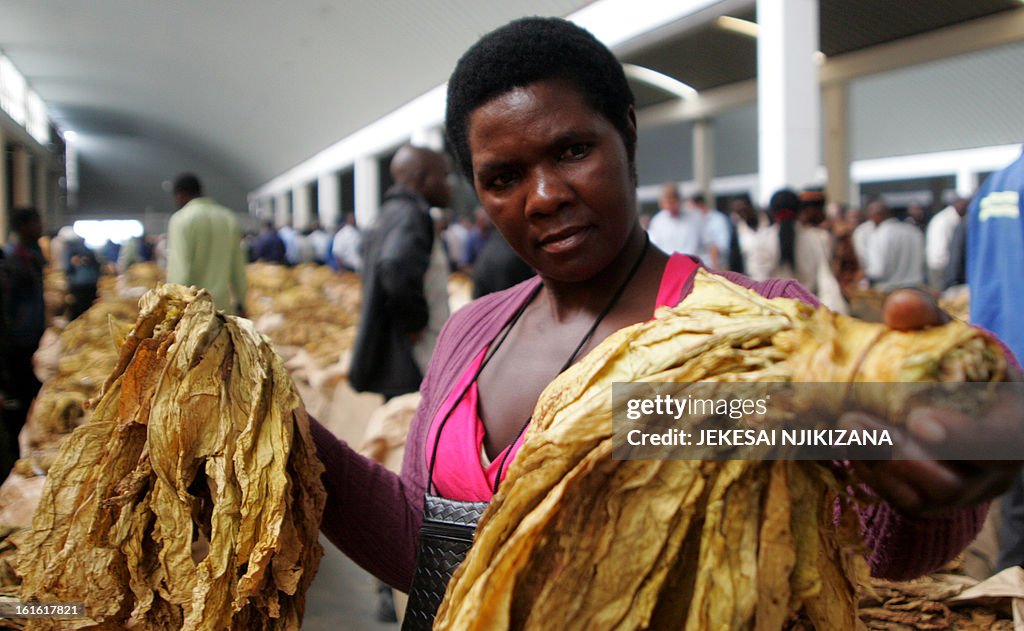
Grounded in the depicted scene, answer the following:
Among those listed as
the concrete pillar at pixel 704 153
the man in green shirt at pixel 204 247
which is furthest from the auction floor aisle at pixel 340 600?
the concrete pillar at pixel 704 153

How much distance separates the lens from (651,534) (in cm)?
68

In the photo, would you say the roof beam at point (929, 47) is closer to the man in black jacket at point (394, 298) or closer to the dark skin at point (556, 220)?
the man in black jacket at point (394, 298)

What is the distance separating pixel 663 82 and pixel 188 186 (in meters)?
12.6

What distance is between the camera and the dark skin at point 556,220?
3.64ft

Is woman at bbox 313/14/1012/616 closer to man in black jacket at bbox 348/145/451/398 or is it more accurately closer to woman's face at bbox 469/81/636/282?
woman's face at bbox 469/81/636/282

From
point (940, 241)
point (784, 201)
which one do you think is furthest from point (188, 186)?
point (940, 241)

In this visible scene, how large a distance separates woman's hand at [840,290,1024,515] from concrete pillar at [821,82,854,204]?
13741mm

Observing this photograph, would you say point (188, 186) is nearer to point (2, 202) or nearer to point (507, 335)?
point (507, 335)

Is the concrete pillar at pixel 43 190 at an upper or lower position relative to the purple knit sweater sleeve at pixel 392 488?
upper

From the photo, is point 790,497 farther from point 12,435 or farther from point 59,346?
point 59,346

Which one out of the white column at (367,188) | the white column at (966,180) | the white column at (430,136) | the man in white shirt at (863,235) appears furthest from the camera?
the white column at (367,188)

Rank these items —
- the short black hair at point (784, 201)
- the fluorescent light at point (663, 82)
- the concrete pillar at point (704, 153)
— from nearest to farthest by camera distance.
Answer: the short black hair at point (784, 201), the fluorescent light at point (663, 82), the concrete pillar at point (704, 153)

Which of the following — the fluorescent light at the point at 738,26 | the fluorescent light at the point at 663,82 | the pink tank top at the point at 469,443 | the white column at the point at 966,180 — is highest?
the fluorescent light at the point at 663,82

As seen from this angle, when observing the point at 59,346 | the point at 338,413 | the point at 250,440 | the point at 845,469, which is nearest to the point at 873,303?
the point at 845,469
